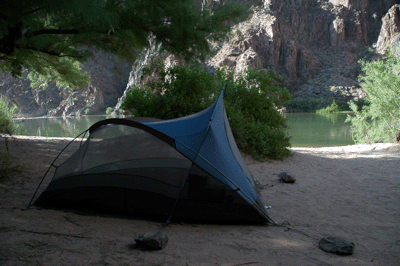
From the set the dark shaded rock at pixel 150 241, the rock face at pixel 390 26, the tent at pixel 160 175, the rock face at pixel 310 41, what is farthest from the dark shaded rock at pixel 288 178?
the rock face at pixel 390 26

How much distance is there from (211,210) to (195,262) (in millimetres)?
836

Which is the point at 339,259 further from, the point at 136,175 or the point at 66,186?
the point at 66,186

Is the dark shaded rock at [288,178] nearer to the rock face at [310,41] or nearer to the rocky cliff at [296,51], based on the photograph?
the rock face at [310,41]

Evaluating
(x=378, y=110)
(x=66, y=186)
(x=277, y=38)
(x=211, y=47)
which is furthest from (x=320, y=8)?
(x=66, y=186)

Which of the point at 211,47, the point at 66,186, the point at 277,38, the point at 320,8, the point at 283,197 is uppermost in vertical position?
the point at 320,8

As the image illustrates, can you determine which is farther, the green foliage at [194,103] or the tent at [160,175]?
the green foliage at [194,103]

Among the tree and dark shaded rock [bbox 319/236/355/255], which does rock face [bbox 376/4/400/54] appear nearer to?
the tree

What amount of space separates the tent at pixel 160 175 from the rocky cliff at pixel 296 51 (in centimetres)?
4352

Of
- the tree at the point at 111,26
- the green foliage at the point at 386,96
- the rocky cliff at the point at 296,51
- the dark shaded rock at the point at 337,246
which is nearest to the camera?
the dark shaded rock at the point at 337,246

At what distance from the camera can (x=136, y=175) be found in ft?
10.6

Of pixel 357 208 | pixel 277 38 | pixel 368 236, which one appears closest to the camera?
pixel 368 236

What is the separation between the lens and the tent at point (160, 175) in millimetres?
2758

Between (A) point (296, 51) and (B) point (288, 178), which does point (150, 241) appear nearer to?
(B) point (288, 178)

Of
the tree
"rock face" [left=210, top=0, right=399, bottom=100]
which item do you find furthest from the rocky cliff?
the tree
